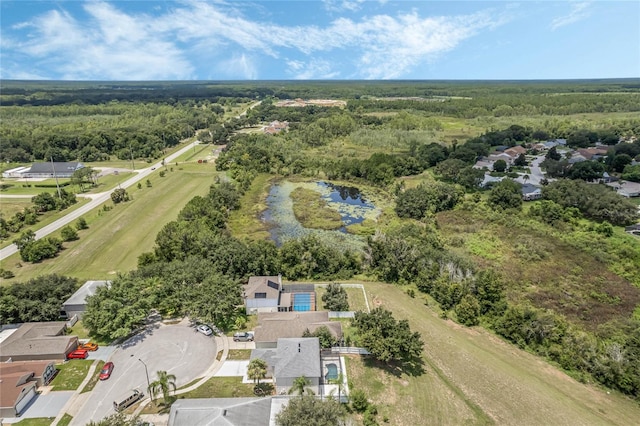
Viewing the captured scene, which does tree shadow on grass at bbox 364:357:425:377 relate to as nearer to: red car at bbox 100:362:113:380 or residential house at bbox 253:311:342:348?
residential house at bbox 253:311:342:348

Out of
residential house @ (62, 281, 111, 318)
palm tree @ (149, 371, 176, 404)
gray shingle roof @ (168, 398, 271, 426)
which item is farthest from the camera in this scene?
residential house @ (62, 281, 111, 318)

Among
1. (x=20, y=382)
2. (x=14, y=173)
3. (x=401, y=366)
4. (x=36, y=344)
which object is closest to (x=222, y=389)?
(x=20, y=382)

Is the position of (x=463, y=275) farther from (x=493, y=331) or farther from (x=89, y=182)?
(x=89, y=182)

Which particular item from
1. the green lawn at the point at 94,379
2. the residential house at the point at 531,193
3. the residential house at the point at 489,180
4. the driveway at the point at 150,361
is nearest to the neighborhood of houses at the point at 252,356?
the driveway at the point at 150,361

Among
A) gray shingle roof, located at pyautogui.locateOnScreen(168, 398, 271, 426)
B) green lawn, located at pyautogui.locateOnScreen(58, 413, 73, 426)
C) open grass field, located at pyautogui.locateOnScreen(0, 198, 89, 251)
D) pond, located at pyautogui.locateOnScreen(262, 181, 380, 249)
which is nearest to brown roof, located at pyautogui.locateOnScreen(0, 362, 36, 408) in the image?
green lawn, located at pyautogui.locateOnScreen(58, 413, 73, 426)

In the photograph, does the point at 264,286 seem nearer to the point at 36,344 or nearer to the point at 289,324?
the point at 289,324

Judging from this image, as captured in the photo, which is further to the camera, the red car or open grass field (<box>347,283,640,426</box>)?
the red car

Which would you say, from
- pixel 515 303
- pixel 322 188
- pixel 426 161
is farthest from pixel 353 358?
pixel 426 161

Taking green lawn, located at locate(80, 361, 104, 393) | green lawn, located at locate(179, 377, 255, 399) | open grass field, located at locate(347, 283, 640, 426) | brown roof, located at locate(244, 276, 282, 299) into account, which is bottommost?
open grass field, located at locate(347, 283, 640, 426)

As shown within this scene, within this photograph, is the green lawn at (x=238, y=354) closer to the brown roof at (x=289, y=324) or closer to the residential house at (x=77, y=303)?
the brown roof at (x=289, y=324)
